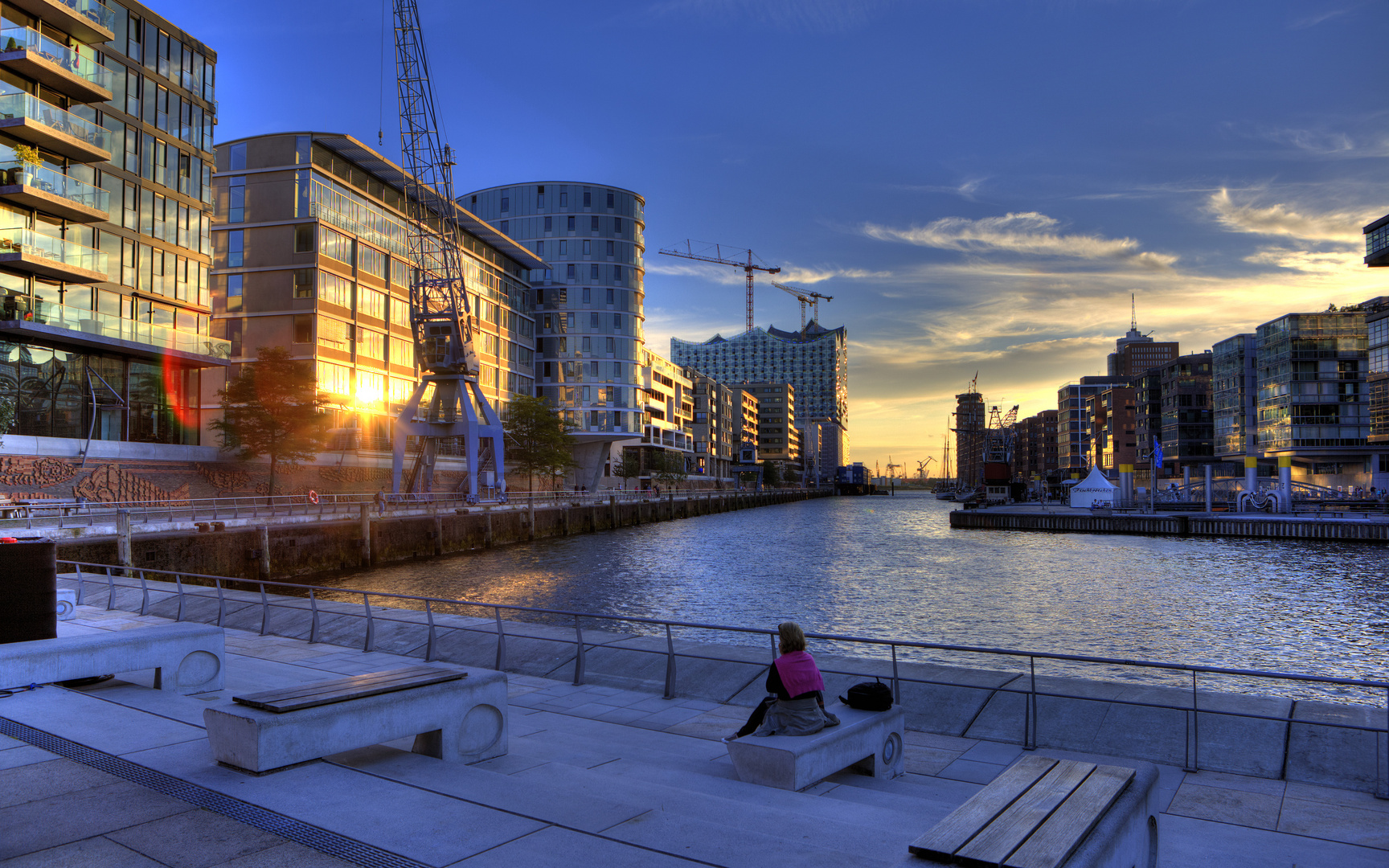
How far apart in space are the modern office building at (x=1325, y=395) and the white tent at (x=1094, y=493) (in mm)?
37826

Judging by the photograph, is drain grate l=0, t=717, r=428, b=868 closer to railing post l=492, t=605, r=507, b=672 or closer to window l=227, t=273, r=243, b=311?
railing post l=492, t=605, r=507, b=672

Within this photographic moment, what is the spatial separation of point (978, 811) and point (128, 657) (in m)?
8.74

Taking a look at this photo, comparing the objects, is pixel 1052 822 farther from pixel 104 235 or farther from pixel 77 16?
pixel 77 16

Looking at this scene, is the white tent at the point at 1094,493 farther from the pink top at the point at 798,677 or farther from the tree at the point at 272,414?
the pink top at the point at 798,677

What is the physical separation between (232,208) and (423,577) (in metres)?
46.0

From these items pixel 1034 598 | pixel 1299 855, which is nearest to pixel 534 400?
pixel 1034 598

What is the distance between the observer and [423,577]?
4228 centimetres

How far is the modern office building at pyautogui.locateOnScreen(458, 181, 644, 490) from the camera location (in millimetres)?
117375

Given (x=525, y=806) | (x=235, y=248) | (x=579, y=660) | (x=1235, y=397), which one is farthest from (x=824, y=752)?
(x=1235, y=397)

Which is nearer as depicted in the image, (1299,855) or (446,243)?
(1299,855)

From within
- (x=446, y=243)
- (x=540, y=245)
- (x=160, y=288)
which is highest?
(x=540, y=245)

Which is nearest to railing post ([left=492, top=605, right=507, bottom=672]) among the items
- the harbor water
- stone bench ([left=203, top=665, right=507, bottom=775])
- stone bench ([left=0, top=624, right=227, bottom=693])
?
stone bench ([left=0, top=624, right=227, bottom=693])

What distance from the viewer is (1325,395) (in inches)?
4309

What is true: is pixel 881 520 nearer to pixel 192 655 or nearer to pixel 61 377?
pixel 61 377
